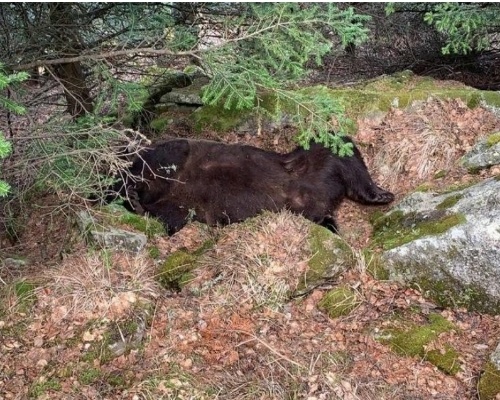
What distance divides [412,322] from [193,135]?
4.60m

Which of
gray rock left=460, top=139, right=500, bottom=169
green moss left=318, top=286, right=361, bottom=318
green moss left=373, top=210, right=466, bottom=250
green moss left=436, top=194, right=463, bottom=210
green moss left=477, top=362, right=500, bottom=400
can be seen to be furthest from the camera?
gray rock left=460, top=139, right=500, bottom=169

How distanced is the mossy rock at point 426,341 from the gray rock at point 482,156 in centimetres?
219

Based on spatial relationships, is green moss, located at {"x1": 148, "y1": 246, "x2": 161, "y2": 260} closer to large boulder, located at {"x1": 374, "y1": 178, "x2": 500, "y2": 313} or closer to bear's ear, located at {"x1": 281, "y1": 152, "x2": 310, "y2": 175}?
bear's ear, located at {"x1": 281, "y1": 152, "x2": 310, "y2": 175}

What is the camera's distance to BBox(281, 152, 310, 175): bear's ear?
21.5 feet

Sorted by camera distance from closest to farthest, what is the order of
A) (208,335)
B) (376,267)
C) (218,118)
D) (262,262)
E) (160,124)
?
(208,335), (262,262), (376,267), (218,118), (160,124)

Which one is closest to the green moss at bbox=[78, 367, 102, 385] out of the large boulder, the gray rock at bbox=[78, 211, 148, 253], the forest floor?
the forest floor

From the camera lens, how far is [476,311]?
447 centimetres

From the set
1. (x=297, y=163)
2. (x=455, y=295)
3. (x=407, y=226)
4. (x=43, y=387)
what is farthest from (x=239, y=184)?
(x=43, y=387)

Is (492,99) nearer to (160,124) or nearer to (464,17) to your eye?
(464,17)

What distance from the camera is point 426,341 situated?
4227 millimetres

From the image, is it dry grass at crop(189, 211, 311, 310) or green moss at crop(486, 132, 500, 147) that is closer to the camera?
dry grass at crop(189, 211, 311, 310)

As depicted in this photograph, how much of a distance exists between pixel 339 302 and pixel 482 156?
266 cm

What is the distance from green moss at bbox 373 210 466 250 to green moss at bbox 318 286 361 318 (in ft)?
2.24

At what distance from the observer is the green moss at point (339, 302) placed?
15.2 feet
